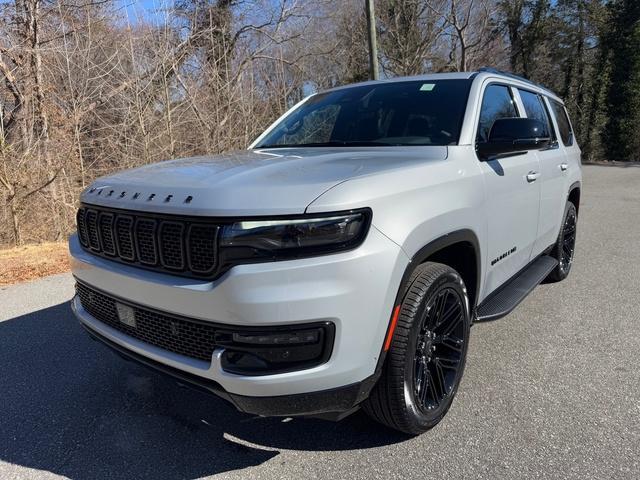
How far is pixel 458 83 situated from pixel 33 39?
35.1 ft

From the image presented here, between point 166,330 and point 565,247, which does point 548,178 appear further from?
point 166,330

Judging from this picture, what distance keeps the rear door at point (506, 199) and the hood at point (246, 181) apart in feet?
1.67

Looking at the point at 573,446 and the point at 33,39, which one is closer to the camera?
the point at 573,446

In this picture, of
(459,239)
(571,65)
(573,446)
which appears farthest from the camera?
(571,65)

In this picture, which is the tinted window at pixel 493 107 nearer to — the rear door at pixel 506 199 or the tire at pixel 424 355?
the rear door at pixel 506 199

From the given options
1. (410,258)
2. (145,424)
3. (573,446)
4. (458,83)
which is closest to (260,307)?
(410,258)

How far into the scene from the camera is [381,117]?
11.7 ft

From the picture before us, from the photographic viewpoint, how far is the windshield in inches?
128

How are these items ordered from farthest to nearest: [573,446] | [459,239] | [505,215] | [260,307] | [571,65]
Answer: [571,65], [505,215], [459,239], [573,446], [260,307]

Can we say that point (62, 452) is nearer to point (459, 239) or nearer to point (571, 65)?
point (459, 239)

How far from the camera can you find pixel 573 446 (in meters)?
2.50

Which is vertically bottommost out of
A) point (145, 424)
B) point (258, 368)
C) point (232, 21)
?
point (145, 424)

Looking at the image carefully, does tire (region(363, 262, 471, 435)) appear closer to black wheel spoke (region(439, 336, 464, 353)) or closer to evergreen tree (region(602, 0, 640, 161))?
black wheel spoke (region(439, 336, 464, 353))

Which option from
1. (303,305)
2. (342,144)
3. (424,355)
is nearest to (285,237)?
(303,305)
